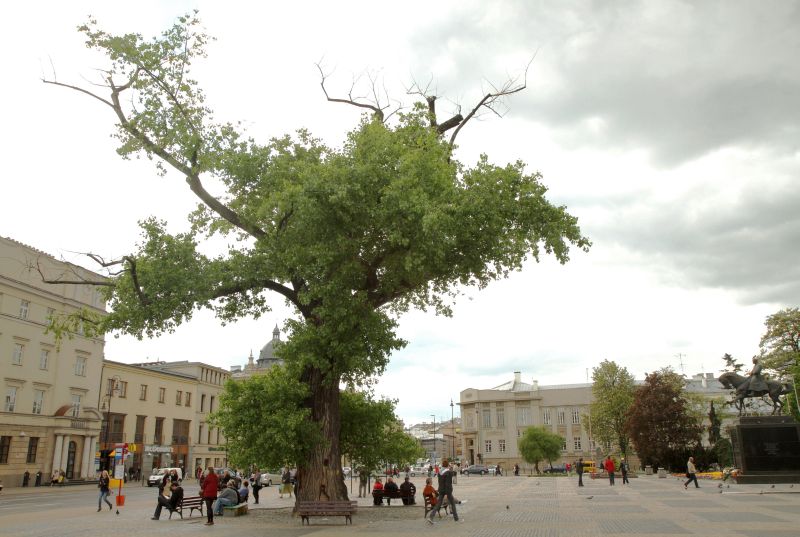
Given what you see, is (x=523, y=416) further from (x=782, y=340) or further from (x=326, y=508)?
(x=326, y=508)

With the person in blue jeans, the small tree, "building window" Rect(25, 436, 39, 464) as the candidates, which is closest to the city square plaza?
the person in blue jeans

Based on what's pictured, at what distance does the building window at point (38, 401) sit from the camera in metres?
46.7

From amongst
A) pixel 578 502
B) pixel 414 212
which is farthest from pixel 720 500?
pixel 414 212

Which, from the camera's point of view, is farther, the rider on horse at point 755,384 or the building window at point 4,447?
the building window at point 4,447

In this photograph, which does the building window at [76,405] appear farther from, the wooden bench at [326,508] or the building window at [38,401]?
the wooden bench at [326,508]

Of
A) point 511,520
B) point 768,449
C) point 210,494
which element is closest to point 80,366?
point 210,494

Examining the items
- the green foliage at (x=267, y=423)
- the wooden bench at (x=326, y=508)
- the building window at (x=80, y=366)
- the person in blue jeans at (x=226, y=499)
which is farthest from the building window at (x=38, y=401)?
the wooden bench at (x=326, y=508)

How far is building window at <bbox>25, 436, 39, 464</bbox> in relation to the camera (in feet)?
151

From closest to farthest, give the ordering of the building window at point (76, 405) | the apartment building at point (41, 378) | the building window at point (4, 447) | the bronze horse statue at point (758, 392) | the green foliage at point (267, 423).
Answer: the green foliage at point (267, 423), the bronze horse statue at point (758, 392), the building window at point (4, 447), the apartment building at point (41, 378), the building window at point (76, 405)

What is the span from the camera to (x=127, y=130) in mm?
18953

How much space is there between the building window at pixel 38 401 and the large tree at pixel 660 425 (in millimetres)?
46426

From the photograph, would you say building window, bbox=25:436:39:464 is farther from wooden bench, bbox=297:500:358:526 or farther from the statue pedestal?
the statue pedestal

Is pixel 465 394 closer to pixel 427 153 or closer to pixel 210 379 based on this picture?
pixel 210 379

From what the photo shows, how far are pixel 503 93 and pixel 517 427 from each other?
91.0m
